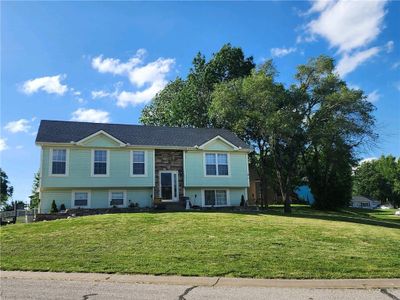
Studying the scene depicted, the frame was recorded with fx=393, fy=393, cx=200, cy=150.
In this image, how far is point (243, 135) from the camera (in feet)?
131

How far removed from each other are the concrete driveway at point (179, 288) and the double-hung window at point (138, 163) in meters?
17.0

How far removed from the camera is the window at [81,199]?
2542 cm

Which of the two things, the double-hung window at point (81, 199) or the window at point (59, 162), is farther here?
the double-hung window at point (81, 199)

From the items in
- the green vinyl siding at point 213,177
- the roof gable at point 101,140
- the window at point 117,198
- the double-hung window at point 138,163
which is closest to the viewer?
the roof gable at point 101,140

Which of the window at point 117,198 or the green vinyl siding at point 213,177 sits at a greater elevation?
the green vinyl siding at point 213,177

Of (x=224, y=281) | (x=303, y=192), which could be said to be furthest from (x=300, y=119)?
(x=303, y=192)

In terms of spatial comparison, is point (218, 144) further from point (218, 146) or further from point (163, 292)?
point (163, 292)

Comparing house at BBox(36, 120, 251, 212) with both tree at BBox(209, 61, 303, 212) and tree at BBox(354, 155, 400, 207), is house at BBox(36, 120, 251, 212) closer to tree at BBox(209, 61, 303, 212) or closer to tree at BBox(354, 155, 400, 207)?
tree at BBox(209, 61, 303, 212)

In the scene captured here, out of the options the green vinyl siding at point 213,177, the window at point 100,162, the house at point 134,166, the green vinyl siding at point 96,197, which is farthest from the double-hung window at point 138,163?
the green vinyl siding at point 213,177

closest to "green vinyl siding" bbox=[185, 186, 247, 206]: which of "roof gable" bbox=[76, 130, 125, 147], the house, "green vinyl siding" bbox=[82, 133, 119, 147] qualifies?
the house

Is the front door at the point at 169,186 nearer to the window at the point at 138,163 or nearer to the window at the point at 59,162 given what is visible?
the window at the point at 138,163

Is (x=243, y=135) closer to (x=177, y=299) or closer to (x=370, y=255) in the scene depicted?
(x=370, y=255)

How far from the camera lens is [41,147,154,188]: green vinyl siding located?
24578 millimetres

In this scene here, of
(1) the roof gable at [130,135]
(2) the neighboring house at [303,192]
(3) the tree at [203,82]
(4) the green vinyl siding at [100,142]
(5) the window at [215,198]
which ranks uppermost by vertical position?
(3) the tree at [203,82]
